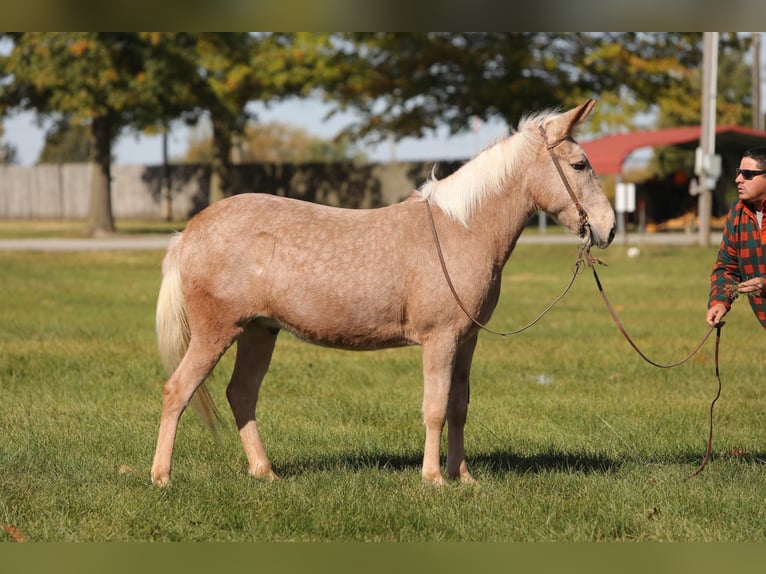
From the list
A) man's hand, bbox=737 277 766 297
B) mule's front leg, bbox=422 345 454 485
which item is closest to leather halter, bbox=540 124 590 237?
man's hand, bbox=737 277 766 297

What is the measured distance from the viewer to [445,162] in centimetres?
4016

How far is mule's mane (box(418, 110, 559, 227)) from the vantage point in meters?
6.46

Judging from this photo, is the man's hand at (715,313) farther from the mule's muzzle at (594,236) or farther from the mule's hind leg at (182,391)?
the mule's hind leg at (182,391)

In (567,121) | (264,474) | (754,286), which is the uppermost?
(567,121)

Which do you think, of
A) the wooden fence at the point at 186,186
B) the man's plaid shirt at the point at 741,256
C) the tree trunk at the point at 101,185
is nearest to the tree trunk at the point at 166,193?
the wooden fence at the point at 186,186

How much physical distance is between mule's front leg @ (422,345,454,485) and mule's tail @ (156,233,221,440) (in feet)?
4.89

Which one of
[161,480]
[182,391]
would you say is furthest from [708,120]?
[161,480]

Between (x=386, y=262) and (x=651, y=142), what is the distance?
29.1 metres

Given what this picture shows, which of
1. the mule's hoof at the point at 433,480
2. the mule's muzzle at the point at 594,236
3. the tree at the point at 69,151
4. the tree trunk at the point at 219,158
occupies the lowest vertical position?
the tree at the point at 69,151

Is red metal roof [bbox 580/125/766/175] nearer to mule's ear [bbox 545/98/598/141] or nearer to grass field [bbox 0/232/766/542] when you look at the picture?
grass field [bbox 0/232/766/542]

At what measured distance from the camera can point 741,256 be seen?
658 centimetres

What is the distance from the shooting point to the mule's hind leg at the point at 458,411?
22.0ft

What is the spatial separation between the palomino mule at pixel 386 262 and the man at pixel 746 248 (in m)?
0.88

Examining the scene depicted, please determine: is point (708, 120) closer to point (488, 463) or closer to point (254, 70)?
point (254, 70)
